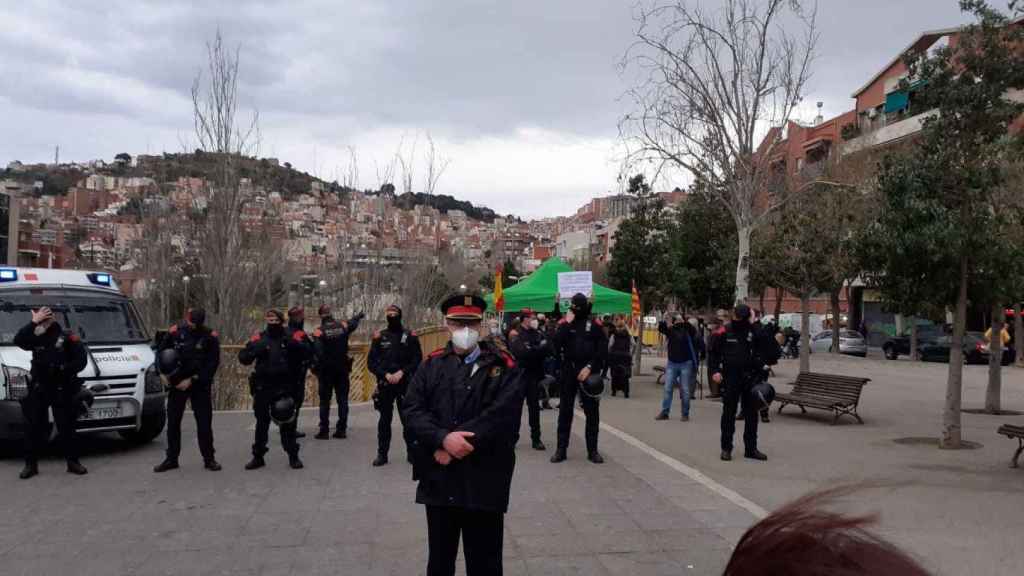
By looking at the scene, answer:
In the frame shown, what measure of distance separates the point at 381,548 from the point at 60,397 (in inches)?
184

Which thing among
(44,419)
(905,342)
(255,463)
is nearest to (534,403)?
(255,463)

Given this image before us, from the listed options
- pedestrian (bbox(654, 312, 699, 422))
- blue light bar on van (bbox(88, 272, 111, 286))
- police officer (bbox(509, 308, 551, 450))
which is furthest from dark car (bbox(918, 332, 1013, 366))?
blue light bar on van (bbox(88, 272, 111, 286))

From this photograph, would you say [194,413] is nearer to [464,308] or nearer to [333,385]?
[333,385]

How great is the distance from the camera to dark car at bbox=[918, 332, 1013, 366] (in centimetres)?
3075

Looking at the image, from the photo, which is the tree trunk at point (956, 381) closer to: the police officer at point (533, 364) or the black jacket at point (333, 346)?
the police officer at point (533, 364)

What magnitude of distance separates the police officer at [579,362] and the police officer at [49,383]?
5.31 meters

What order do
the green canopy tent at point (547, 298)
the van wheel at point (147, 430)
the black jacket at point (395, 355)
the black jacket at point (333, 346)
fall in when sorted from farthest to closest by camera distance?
the green canopy tent at point (547, 298), the black jacket at point (333, 346), the van wheel at point (147, 430), the black jacket at point (395, 355)

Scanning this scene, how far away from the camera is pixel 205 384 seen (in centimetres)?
918

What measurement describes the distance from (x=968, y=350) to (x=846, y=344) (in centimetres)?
824

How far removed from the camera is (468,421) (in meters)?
4.60

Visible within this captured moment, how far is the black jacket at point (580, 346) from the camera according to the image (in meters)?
9.84

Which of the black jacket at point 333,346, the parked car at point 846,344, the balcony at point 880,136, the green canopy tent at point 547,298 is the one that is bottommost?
the parked car at point 846,344

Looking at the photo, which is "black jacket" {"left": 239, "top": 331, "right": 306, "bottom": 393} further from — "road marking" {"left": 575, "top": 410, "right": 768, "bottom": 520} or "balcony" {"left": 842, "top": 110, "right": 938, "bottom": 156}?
"balcony" {"left": 842, "top": 110, "right": 938, "bottom": 156}

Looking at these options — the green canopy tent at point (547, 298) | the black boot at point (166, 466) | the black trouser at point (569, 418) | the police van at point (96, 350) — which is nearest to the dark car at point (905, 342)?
the green canopy tent at point (547, 298)
